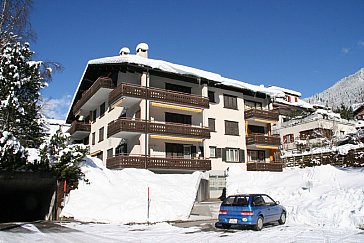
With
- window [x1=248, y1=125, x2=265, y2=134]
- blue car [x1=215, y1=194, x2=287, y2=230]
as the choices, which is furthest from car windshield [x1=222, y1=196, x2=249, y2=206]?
window [x1=248, y1=125, x2=265, y2=134]

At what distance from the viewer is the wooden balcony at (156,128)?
2838 cm

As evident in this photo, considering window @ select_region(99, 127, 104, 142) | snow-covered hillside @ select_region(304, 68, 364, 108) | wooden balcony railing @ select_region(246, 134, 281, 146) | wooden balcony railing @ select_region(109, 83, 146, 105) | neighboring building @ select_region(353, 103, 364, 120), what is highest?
snow-covered hillside @ select_region(304, 68, 364, 108)

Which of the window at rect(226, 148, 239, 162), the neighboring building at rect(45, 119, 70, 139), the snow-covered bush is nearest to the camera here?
the snow-covered bush

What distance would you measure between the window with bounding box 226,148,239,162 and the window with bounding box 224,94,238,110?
461 cm

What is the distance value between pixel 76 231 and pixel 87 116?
29.1 meters

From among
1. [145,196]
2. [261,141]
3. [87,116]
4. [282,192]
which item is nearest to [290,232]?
[282,192]

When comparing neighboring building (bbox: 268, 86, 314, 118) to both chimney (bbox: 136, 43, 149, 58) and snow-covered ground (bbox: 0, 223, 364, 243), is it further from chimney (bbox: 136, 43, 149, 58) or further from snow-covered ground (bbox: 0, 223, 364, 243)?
snow-covered ground (bbox: 0, 223, 364, 243)

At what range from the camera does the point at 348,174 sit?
22031 millimetres

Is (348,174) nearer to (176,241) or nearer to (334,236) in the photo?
(334,236)

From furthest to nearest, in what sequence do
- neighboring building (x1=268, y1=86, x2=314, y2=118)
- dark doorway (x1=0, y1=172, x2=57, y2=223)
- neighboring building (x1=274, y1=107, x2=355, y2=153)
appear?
neighboring building (x1=268, y1=86, x2=314, y2=118) → neighboring building (x1=274, y1=107, x2=355, y2=153) → dark doorway (x1=0, y1=172, x2=57, y2=223)

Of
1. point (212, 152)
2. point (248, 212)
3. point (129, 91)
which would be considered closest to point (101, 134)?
point (129, 91)

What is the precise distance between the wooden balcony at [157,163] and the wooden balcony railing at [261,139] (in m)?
7.60

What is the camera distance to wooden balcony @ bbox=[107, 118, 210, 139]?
28375 mm

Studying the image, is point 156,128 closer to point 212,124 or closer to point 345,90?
point 212,124
